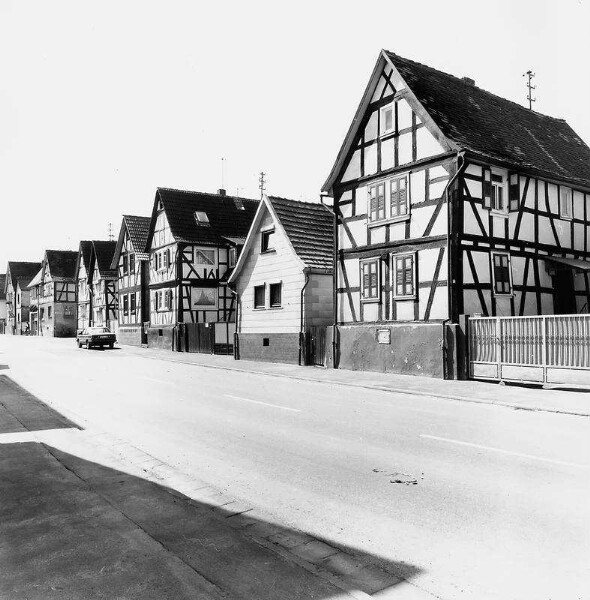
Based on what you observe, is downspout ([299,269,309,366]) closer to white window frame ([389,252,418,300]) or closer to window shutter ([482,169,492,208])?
white window frame ([389,252,418,300])

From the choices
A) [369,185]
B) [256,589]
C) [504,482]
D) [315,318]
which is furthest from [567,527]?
[315,318]

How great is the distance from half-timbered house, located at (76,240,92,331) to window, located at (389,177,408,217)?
165 ft

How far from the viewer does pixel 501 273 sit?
20.6 metres

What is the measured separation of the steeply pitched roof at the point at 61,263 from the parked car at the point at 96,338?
35.9 metres

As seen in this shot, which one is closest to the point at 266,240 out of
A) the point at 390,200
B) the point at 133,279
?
the point at 390,200

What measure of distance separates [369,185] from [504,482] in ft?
57.4

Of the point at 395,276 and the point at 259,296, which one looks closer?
the point at 395,276

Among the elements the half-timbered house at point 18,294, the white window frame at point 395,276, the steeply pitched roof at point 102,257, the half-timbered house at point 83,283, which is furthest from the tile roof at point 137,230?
the half-timbered house at point 18,294

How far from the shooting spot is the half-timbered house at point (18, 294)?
92375 mm

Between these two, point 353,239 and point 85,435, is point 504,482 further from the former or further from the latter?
point 353,239

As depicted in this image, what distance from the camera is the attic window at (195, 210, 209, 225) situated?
1628 inches

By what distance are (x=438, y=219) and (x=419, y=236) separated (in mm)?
973

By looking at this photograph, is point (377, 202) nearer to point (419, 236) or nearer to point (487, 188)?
point (419, 236)

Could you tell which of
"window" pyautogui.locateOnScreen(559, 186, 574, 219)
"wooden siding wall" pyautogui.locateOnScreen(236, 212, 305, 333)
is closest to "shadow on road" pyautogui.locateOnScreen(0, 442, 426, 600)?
"wooden siding wall" pyautogui.locateOnScreen(236, 212, 305, 333)
